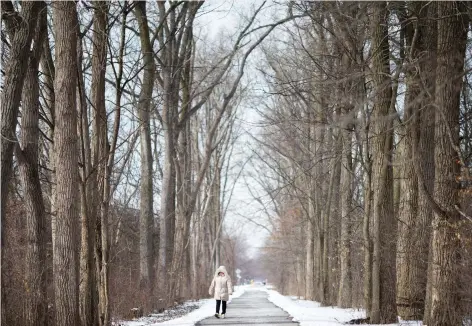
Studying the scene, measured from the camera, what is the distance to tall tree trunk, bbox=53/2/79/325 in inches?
517

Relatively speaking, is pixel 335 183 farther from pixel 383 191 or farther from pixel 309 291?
pixel 383 191

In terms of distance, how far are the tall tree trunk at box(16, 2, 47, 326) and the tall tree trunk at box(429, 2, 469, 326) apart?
22.9 ft

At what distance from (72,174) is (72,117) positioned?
3.38ft

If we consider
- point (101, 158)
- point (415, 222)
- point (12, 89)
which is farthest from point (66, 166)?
point (415, 222)

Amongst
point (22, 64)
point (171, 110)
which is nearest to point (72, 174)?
point (22, 64)

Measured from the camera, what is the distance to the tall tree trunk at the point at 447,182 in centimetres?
1223

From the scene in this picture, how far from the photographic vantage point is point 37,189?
562 inches

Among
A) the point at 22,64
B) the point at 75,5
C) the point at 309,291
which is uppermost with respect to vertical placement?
the point at 75,5

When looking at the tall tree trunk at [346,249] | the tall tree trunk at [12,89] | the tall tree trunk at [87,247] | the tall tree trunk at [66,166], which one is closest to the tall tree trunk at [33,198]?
the tall tree trunk at [12,89]

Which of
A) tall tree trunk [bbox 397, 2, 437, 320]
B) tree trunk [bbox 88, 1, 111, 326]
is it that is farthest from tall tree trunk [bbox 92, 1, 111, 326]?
tall tree trunk [bbox 397, 2, 437, 320]

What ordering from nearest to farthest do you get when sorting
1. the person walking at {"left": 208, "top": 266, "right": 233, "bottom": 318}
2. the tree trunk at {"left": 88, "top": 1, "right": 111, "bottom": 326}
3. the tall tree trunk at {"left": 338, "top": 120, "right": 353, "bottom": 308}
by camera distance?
1. the tree trunk at {"left": 88, "top": 1, "right": 111, "bottom": 326}
2. the person walking at {"left": 208, "top": 266, "right": 233, "bottom": 318}
3. the tall tree trunk at {"left": 338, "top": 120, "right": 353, "bottom": 308}

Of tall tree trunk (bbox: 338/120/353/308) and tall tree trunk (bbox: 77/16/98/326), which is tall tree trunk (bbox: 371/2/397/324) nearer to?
tall tree trunk (bbox: 77/16/98/326)

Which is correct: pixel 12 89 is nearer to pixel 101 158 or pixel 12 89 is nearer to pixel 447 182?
pixel 101 158

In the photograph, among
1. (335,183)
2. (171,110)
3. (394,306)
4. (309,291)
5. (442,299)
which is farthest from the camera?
(309,291)
